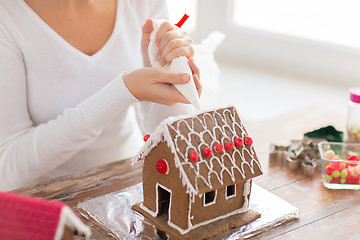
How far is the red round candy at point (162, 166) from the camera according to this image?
2.87 ft

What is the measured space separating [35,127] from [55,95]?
0.09 meters

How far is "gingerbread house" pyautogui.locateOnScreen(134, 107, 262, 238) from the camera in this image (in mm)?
850

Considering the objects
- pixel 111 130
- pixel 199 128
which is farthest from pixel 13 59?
pixel 199 128

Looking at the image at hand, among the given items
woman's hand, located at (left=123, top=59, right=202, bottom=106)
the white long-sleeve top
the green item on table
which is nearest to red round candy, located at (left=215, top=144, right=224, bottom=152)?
woman's hand, located at (left=123, top=59, right=202, bottom=106)

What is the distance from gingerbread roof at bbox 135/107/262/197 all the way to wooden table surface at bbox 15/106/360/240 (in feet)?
0.43

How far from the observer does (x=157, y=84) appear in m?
1.00

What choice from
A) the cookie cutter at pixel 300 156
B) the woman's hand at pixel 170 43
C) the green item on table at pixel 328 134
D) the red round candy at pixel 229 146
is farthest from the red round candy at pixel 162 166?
the green item on table at pixel 328 134

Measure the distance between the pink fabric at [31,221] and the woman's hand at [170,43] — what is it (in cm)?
46

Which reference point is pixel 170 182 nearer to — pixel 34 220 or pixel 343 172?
pixel 34 220

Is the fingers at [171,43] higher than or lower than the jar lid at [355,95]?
higher

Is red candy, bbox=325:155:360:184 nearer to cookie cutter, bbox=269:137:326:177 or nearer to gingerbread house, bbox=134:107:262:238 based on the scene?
cookie cutter, bbox=269:137:326:177

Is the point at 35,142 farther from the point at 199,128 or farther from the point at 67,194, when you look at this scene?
the point at 199,128

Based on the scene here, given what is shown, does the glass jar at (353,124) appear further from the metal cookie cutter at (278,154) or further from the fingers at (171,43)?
the fingers at (171,43)

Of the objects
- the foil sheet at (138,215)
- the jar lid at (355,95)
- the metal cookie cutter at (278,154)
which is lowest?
the foil sheet at (138,215)
